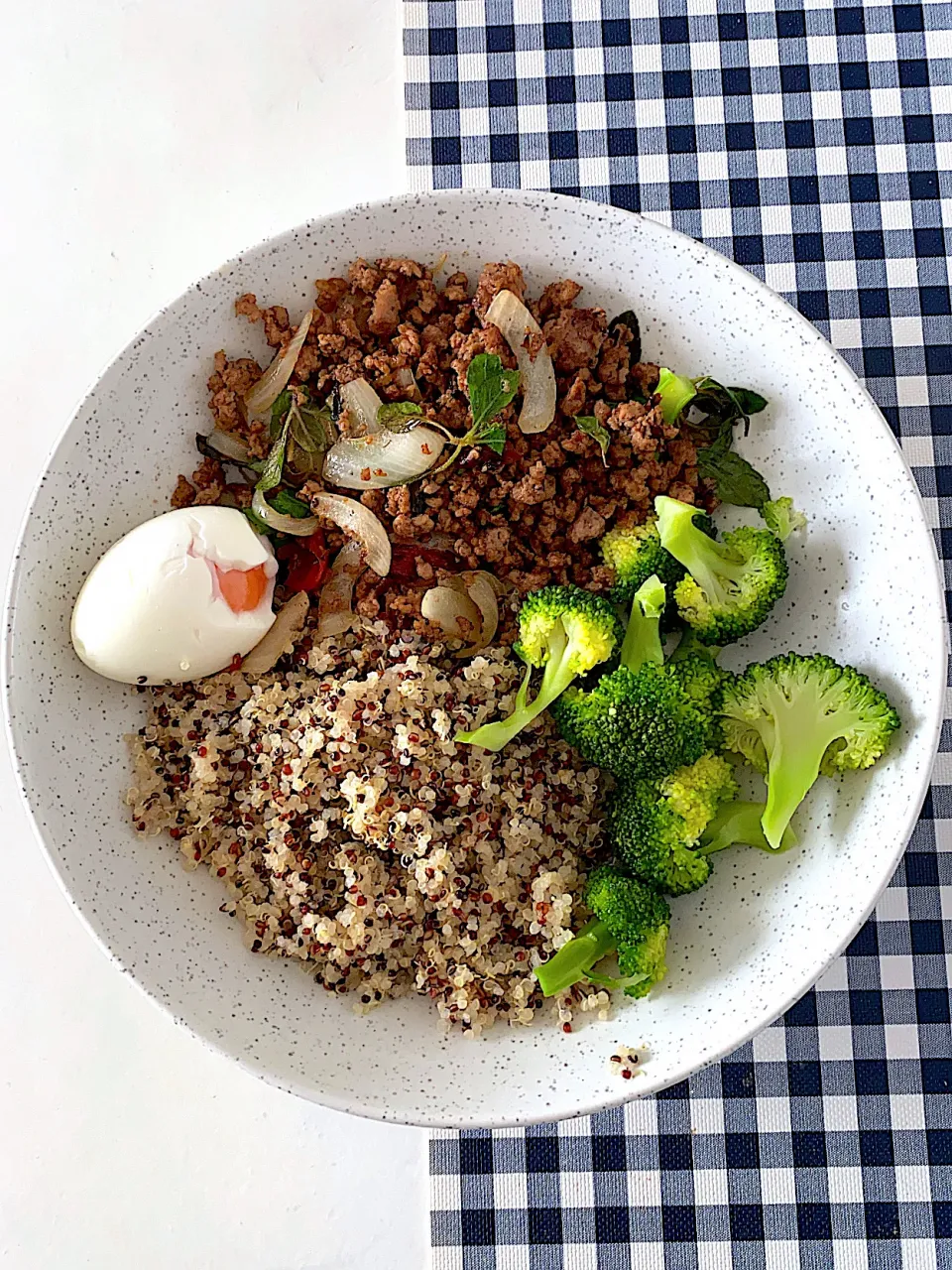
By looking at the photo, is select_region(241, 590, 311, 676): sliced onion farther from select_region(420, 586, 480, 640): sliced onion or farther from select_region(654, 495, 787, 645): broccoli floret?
select_region(654, 495, 787, 645): broccoli floret

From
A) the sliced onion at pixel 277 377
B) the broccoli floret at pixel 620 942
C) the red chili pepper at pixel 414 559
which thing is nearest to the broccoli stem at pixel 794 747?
the broccoli floret at pixel 620 942

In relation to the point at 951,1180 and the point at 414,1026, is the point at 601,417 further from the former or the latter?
the point at 951,1180

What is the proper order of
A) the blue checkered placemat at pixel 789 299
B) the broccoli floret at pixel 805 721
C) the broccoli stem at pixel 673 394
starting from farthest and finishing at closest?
1. the blue checkered placemat at pixel 789 299
2. the broccoli stem at pixel 673 394
3. the broccoli floret at pixel 805 721

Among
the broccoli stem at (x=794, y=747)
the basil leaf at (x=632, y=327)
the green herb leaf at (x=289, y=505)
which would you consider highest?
the basil leaf at (x=632, y=327)

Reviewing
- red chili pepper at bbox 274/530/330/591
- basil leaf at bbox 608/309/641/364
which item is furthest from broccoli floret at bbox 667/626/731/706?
red chili pepper at bbox 274/530/330/591

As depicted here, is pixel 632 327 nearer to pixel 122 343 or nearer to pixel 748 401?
pixel 748 401

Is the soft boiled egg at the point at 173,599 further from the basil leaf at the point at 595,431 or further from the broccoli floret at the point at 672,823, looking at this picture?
the broccoli floret at the point at 672,823
